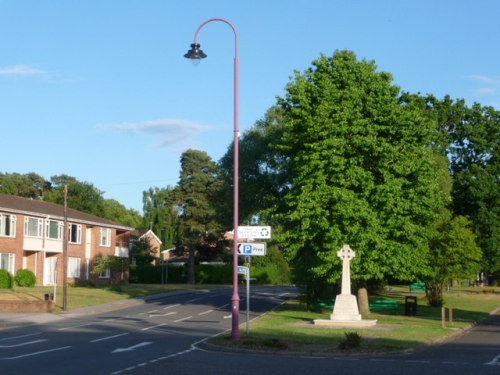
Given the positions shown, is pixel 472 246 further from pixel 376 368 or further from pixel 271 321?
pixel 376 368

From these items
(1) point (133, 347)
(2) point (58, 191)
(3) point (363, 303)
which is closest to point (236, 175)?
(1) point (133, 347)

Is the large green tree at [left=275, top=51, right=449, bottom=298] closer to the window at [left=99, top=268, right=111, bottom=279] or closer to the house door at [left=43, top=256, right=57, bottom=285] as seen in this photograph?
the house door at [left=43, top=256, right=57, bottom=285]

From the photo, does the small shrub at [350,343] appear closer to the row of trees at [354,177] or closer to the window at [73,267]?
the row of trees at [354,177]

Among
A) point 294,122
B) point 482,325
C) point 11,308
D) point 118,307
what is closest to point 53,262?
point 118,307

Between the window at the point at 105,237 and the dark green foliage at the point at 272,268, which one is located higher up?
the window at the point at 105,237

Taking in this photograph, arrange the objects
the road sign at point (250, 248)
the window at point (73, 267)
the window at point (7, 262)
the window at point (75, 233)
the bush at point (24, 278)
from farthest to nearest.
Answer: the window at point (75, 233)
the window at point (73, 267)
the window at point (7, 262)
the bush at point (24, 278)
the road sign at point (250, 248)

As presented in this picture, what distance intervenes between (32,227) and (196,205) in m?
32.6

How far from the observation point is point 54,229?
64375 millimetres

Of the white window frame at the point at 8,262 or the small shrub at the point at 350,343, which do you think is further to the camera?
the white window frame at the point at 8,262

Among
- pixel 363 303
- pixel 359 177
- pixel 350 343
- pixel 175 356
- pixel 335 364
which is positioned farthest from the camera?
pixel 363 303

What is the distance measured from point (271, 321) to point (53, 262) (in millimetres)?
36588

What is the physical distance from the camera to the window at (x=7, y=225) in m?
56.6

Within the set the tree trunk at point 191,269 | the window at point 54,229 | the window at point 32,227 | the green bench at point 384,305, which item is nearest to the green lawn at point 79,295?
the window at point 54,229

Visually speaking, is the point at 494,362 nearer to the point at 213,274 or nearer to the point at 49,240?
the point at 49,240
